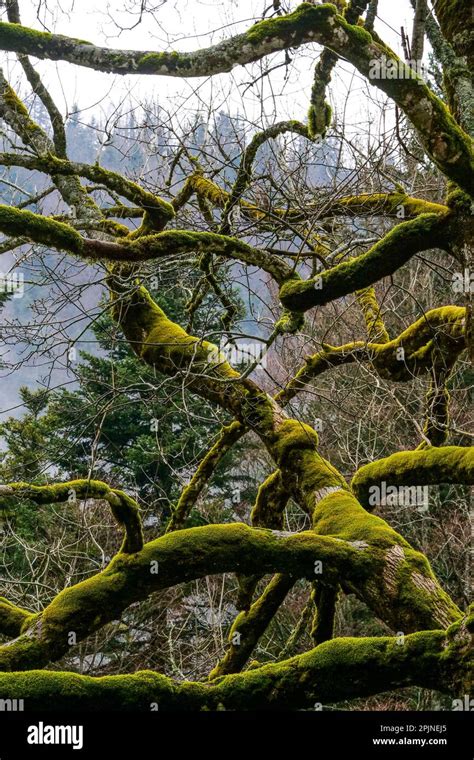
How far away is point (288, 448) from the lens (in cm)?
547

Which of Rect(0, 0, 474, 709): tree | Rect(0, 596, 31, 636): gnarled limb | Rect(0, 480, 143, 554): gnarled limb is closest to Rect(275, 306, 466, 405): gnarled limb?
Rect(0, 0, 474, 709): tree

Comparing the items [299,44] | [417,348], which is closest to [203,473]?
[417,348]

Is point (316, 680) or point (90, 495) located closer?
point (316, 680)

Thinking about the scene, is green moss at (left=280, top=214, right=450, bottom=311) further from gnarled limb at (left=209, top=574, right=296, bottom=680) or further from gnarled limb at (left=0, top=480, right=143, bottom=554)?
gnarled limb at (left=209, top=574, right=296, bottom=680)

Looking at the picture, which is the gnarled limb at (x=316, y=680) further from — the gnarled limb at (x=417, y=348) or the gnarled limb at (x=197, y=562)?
the gnarled limb at (x=417, y=348)

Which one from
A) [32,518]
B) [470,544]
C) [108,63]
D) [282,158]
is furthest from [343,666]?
[32,518]

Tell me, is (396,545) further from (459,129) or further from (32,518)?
(32,518)

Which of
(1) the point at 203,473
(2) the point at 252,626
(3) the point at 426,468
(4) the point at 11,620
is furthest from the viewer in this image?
(1) the point at 203,473

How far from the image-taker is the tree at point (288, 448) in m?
3.38

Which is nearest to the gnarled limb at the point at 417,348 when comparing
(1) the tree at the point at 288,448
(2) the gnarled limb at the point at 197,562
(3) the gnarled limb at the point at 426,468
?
(1) the tree at the point at 288,448

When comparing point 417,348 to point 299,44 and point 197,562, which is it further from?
point 299,44

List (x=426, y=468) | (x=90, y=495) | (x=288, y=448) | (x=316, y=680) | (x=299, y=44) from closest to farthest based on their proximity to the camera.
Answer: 1. (x=316, y=680)
2. (x=299, y=44)
3. (x=90, y=495)
4. (x=426, y=468)
5. (x=288, y=448)

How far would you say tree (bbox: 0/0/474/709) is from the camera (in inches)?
133

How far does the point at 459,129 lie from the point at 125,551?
2.97 meters
